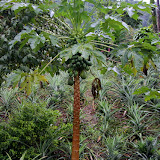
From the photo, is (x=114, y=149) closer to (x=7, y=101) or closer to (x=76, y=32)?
(x=76, y=32)

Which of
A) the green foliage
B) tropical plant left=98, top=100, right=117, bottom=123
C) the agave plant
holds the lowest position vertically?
tropical plant left=98, top=100, right=117, bottom=123

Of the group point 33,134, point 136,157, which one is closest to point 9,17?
point 33,134

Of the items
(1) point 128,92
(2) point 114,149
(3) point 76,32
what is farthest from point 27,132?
(1) point 128,92

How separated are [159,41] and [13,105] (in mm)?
3793

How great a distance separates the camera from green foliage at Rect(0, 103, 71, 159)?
2.40 metres

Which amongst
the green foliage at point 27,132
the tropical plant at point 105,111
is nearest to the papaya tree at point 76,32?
the green foliage at point 27,132

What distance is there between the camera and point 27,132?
2.49 metres

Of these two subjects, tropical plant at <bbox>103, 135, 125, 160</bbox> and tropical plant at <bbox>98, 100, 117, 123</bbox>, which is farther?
tropical plant at <bbox>98, 100, 117, 123</bbox>

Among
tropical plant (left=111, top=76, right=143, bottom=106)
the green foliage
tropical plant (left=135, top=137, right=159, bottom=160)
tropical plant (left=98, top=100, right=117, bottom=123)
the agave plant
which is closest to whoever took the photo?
the green foliage

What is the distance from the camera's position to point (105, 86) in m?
4.94

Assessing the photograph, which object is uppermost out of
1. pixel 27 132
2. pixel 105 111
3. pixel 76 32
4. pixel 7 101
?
pixel 76 32

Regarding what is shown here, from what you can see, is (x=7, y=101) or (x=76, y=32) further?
(x=7, y=101)

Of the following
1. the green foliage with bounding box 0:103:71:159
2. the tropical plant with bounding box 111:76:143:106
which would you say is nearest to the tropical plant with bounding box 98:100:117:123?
the tropical plant with bounding box 111:76:143:106

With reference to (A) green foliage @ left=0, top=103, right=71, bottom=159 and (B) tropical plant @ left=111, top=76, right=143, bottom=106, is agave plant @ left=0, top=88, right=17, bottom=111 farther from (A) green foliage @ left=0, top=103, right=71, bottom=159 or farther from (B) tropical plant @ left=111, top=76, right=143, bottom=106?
(B) tropical plant @ left=111, top=76, right=143, bottom=106
